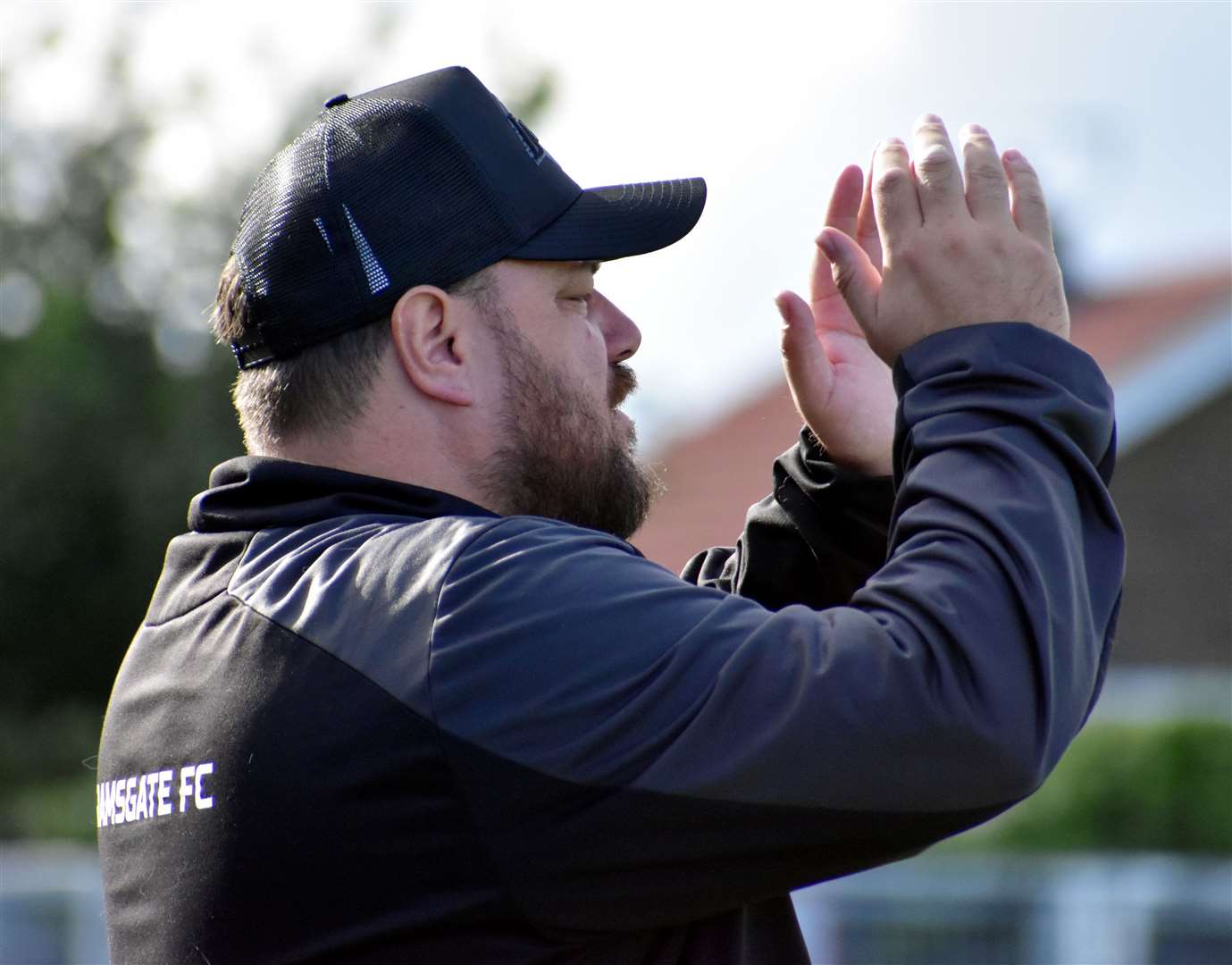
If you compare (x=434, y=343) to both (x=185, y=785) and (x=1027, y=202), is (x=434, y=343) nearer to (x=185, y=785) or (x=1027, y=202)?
(x=185, y=785)

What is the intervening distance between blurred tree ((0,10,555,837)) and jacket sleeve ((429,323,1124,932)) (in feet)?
50.6

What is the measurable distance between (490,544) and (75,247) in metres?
18.0

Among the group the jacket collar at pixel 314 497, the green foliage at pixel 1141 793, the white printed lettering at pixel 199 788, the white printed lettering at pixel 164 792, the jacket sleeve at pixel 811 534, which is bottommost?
the green foliage at pixel 1141 793

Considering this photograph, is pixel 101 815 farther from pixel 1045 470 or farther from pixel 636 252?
pixel 1045 470

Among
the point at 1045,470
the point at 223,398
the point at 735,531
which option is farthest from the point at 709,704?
the point at 223,398

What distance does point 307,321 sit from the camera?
204 cm

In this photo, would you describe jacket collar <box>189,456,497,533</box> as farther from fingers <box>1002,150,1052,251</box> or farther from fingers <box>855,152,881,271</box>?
fingers <box>1002,150,1052,251</box>

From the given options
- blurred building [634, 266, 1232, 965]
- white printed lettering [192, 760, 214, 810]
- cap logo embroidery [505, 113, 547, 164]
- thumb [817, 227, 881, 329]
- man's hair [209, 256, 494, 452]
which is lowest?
blurred building [634, 266, 1232, 965]

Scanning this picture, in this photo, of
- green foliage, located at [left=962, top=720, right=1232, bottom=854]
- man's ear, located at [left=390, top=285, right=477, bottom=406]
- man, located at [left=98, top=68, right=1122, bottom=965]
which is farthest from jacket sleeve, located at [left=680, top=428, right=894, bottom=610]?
green foliage, located at [left=962, top=720, right=1232, bottom=854]

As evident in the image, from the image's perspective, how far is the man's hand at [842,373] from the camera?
2.13m

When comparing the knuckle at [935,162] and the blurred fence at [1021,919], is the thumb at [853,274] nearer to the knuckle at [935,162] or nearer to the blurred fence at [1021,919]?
the knuckle at [935,162]

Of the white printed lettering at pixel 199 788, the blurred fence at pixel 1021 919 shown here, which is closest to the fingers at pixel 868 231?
the white printed lettering at pixel 199 788

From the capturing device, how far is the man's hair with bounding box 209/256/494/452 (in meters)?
2.04

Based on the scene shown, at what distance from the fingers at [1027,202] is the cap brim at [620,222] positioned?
56 centimetres
